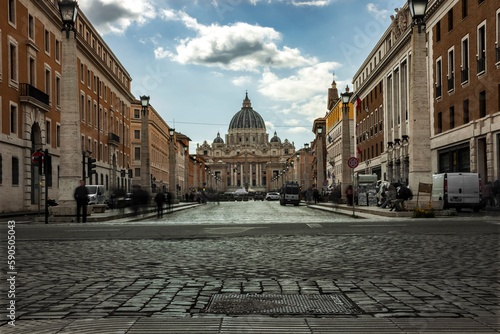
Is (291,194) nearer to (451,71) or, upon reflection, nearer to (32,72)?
(451,71)

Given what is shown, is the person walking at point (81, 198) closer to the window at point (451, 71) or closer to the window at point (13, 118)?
the window at point (13, 118)

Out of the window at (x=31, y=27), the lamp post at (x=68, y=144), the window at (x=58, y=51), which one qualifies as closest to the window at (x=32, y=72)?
the window at (x=31, y=27)

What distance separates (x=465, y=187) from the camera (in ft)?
91.8

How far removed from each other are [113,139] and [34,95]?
2632 cm

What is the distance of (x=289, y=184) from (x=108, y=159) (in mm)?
20283

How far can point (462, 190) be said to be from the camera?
28.0 meters

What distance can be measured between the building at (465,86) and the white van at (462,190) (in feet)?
8.91

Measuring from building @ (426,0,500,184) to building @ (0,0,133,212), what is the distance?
2057 cm

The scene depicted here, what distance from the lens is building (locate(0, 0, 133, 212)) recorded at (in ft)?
111

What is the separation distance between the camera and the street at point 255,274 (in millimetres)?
5395

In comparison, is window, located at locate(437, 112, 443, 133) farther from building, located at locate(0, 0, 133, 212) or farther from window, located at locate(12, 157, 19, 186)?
window, located at locate(12, 157, 19, 186)

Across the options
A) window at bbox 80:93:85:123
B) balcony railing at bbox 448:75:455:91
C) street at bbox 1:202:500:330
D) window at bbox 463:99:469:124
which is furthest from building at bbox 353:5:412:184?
street at bbox 1:202:500:330

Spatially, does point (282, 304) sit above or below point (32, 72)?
below

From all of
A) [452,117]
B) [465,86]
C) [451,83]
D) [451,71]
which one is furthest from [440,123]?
[465,86]
